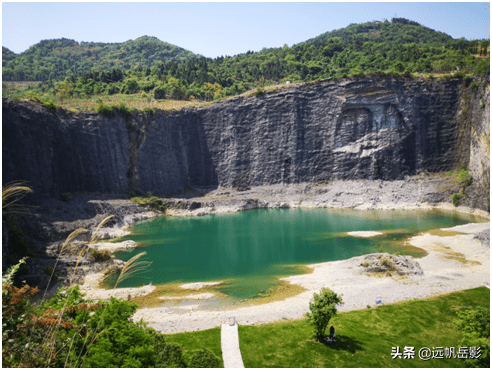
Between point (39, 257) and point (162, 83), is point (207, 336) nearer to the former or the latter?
point (39, 257)

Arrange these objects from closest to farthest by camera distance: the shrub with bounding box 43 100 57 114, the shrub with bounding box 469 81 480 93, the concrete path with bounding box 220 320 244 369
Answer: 1. the concrete path with bounding box 220 320 244 369
2. the shrub with bounding box 43 100 57 114
3. the shrub with bounding box 469 81 480 93

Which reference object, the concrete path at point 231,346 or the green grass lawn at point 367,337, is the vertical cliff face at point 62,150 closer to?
the concrete path at point 231,346

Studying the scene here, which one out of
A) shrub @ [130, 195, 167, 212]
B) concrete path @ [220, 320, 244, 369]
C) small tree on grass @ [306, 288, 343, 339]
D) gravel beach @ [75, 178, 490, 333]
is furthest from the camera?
shrub @ [130, 195, 167, 212]

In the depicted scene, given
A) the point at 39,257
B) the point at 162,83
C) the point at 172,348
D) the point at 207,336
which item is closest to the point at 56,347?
the point at 172,348

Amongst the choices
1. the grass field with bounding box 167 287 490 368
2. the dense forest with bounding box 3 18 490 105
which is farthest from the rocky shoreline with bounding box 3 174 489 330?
the dense forest with bounding box 3 18 490 105

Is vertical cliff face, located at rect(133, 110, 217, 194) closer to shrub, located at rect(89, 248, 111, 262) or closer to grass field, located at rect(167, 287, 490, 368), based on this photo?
shrub, located at rect(89, 248, 111, 262)

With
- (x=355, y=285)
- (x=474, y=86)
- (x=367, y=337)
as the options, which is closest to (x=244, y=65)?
(x=474, y=86)
